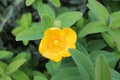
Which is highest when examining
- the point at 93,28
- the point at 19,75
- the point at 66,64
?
the point at 93,28

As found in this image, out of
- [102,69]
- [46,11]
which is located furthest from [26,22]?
[102,69]

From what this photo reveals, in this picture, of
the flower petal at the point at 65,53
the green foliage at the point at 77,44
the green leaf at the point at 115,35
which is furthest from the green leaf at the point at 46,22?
the green leaf at the point at 115,35

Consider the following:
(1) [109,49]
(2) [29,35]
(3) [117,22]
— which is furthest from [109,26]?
(2) [29,35]

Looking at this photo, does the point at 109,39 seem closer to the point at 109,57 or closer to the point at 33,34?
the point at 109,57

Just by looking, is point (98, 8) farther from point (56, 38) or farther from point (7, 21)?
point (7, 21)

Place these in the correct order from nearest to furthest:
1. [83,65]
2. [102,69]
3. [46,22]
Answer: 1. [102,69]
2. [83,65]
3. [46,22]
